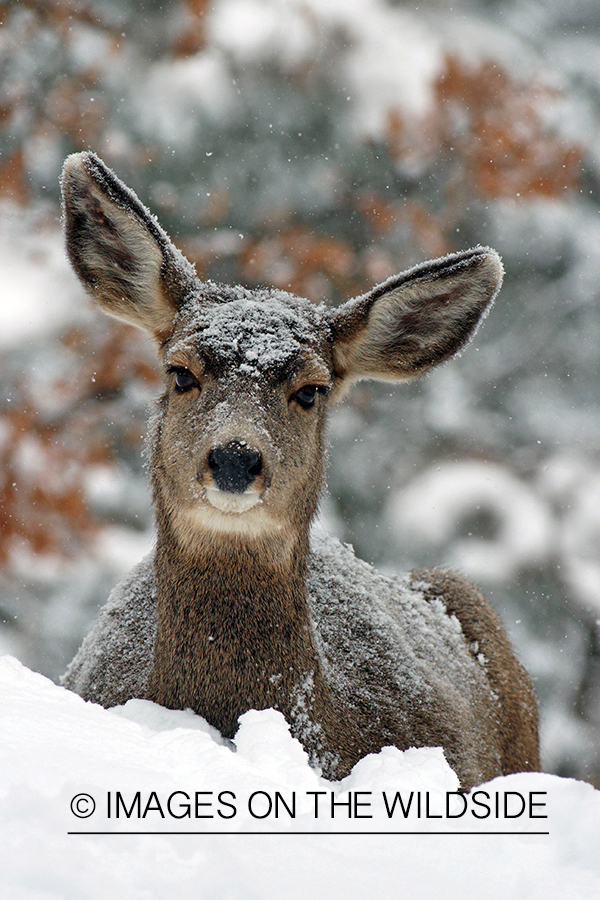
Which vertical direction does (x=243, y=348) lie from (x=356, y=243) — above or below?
below

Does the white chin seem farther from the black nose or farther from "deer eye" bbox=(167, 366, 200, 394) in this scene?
"deer eye" bbox=(167, 366, 200, 394)

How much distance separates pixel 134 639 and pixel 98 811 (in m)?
1.95

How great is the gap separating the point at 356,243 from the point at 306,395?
5197 millimetres

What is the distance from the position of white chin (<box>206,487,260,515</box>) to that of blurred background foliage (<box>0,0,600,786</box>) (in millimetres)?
4761

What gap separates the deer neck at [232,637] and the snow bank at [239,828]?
61 cm

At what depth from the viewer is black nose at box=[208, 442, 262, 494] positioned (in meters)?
2.88

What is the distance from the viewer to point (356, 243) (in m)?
8.30

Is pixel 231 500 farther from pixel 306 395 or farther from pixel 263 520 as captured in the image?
pixel 306 395

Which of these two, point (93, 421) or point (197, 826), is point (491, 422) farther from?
point (197, 826)

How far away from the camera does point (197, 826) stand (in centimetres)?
178

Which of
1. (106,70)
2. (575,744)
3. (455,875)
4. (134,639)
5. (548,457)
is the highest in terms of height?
(106,70)

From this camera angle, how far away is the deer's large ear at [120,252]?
3.52 meters

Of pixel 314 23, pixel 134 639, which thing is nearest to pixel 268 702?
pixel 134 639

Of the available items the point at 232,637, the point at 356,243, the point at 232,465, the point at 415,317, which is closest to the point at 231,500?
the point at 232,465
